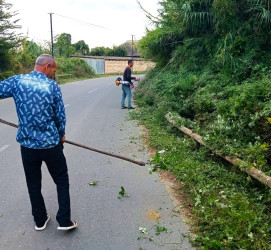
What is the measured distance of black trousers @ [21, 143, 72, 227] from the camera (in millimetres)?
3344

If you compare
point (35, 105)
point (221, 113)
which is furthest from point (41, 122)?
point (221, 113)

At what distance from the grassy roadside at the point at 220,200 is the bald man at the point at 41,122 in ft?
5.13

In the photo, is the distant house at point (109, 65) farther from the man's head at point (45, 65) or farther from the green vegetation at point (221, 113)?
the man's head at point (45, 65)

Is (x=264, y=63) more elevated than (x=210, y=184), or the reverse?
(x=264, y=63)

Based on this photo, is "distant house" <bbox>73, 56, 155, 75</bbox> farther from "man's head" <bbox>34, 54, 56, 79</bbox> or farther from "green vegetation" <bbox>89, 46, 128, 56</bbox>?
"man's head" <bbox>34, 54, 56, 79</bbox>

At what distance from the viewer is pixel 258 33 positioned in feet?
30.3

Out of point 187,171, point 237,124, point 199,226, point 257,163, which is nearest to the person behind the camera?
point 199,226

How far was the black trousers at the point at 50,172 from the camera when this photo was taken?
334 centimetres

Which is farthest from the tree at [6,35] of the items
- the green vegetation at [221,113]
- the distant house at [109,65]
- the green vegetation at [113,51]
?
the green vegetation at [113,51]

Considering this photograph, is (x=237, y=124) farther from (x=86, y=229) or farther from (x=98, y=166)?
(x=86, y=229)

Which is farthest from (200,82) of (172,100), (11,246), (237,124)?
(11,246)

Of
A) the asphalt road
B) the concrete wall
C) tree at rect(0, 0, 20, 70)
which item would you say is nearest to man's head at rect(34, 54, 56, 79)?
the asphalt road

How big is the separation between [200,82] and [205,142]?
3.98 m

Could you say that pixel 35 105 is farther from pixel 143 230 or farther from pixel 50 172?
pixel 143 230
